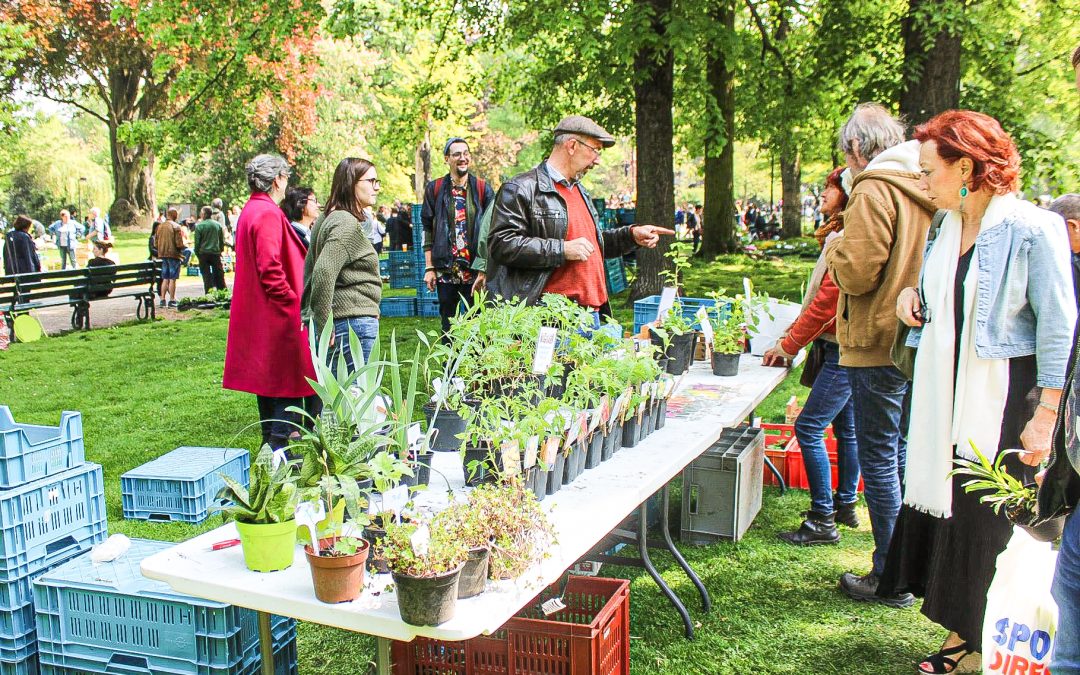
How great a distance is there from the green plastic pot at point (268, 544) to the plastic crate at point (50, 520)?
111cm

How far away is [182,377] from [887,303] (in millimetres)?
6612

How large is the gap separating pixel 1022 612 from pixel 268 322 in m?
3.33

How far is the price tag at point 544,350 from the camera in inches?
114

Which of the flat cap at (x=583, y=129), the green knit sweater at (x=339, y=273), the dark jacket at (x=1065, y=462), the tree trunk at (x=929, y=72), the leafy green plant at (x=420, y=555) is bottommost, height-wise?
the leafy green plant at (x=420, y=555)

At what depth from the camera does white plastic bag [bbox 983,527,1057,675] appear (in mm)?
2145

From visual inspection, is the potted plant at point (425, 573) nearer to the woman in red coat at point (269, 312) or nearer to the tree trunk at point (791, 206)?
the woman in red coat at point (269, 312)

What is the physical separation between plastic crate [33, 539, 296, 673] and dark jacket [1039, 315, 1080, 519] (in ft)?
6.82

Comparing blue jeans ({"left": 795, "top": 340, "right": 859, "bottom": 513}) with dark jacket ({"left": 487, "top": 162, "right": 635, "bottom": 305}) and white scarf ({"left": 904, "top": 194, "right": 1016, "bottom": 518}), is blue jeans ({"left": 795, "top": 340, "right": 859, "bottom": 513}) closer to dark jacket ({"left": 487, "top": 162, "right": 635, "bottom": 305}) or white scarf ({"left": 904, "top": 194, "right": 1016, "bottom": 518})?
white scarf ({"left": 904, "top": 194, "right": 1016, "bottom": 518})

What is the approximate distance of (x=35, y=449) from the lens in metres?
2.87

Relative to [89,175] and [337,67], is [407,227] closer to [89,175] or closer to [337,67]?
[337,67]

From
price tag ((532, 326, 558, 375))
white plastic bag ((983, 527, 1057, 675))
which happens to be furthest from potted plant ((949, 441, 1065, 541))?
price tag ((532, 326, 558, 375))

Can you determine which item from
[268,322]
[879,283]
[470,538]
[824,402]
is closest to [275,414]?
[268,322]

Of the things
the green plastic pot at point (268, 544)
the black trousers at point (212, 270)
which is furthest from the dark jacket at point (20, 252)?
the green plastic pot at point (268, 544)

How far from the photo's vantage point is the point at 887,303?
10.8ft
